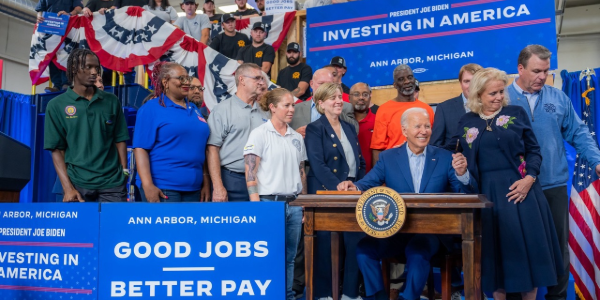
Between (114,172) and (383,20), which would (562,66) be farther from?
(114,172)

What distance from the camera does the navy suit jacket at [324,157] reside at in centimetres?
332

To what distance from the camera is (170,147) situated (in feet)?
10.7

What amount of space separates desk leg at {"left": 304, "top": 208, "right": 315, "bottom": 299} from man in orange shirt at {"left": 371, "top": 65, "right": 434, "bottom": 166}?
4.63ft

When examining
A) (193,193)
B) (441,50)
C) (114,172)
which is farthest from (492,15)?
(114,172)

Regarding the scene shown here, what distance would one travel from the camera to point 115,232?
274cm

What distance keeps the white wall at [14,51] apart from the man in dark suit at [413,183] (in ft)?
Result: 43.3

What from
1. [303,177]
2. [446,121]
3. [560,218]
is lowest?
[560,218]

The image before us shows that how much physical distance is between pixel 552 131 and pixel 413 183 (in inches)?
37.2

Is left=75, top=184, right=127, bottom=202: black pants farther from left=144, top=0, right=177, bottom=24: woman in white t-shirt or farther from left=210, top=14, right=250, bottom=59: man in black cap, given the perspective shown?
left=144, top=0, right=177, bottom=24: woman in white t-shirt

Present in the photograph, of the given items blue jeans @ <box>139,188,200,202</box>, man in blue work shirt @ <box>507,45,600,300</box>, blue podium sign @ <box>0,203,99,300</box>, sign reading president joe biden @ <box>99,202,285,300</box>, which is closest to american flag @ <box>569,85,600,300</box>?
man in blue work shirt @ <box>507,45,600,300</box>

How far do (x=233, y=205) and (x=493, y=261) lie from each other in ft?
4.55

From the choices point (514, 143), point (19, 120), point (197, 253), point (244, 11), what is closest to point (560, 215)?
point (514, 143)

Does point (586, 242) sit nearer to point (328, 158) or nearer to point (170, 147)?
point (328, 158)

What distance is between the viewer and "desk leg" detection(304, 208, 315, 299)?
2.58 m
